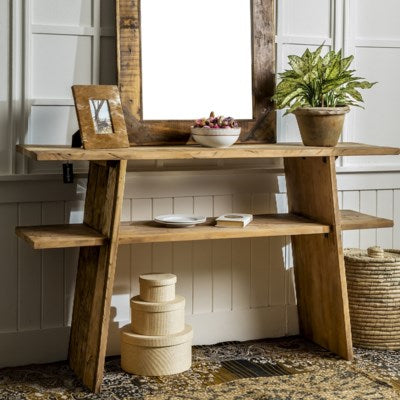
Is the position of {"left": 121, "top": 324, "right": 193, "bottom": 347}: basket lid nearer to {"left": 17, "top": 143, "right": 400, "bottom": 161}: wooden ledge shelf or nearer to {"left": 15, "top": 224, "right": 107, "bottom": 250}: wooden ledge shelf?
{"left": 15, "top": 224, "right": 107, "bottom": 250}: wooden ledge shelf

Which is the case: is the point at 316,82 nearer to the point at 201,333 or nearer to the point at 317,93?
the point at 317,93

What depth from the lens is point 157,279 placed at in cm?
366

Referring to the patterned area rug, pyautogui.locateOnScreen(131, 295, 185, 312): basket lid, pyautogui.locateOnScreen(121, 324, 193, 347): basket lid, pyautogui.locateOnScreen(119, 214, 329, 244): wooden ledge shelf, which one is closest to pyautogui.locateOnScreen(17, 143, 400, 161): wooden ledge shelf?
pyautogui.locateOnScreen(119, 214, 329, 244): wooden ledge shelf

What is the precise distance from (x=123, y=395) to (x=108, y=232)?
2.23ft

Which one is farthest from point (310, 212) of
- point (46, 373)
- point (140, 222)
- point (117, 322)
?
point (46, 373)

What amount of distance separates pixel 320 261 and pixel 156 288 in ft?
2.78

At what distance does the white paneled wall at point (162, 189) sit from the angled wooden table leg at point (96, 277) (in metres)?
0.18

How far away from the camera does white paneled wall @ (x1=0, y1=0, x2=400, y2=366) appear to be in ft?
12.1

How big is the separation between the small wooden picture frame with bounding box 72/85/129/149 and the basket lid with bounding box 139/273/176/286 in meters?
0.61

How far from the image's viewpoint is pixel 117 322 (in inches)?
156

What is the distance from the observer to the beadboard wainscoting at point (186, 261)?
3.77m

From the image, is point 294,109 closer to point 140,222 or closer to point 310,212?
point 310,212

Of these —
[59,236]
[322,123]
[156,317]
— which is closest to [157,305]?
[156,317]

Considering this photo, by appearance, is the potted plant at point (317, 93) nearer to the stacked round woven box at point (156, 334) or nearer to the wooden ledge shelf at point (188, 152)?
the wooden ledge shelf at point (188, 152)
